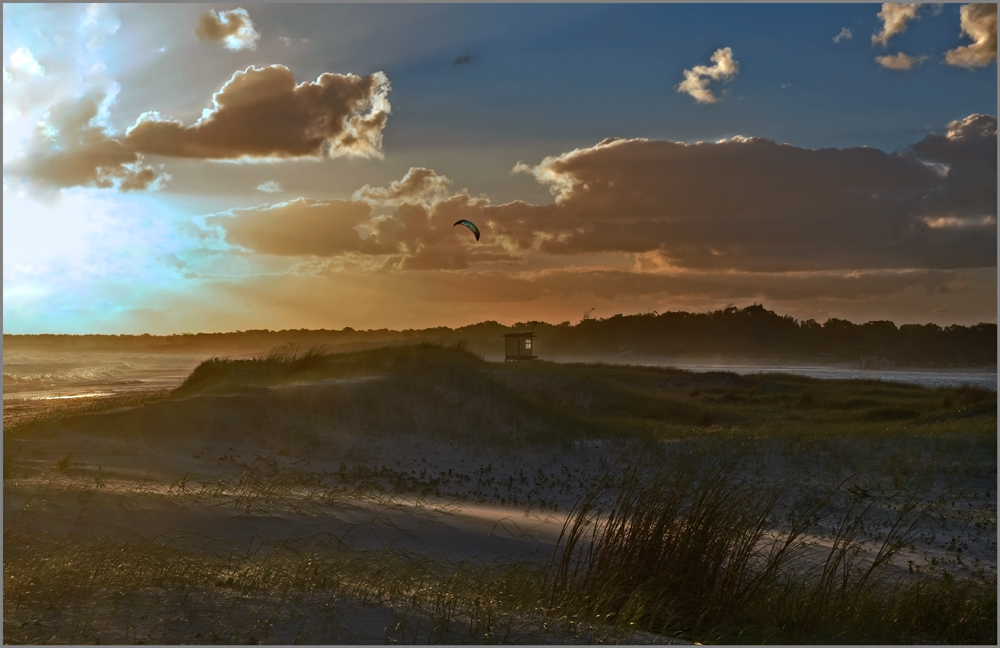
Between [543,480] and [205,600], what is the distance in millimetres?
11398

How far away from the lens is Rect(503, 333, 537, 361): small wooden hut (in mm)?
53406

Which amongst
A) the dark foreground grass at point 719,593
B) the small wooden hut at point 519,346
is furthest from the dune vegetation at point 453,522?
the small wooden hut at point 519,346

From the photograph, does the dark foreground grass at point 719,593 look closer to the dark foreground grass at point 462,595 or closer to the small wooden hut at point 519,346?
the dark foreground grass at point 462,595

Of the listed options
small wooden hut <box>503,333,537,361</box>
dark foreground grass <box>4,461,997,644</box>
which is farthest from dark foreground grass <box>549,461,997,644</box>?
small wooden hut <box>503,333,537,361</box>

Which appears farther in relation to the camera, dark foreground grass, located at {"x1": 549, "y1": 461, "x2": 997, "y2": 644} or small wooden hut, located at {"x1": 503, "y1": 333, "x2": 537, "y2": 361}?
small wooden hut, located at {"x1": 503, "y1": 333, "x2": 537, "y2": 361}

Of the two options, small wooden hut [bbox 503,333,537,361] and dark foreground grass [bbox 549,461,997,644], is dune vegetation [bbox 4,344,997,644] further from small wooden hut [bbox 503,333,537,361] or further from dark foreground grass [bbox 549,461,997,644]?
small wooden hut [bbox 503,333,537,361]

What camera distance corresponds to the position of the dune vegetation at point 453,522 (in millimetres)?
6191

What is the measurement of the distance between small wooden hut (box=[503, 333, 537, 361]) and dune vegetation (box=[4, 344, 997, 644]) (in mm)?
29072

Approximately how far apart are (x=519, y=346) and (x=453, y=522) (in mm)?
43143

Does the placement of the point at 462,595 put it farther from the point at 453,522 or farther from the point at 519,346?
the point at 519,346

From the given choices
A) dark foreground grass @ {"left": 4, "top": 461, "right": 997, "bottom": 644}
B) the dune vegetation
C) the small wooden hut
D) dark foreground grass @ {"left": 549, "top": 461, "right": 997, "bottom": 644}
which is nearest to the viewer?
dark foreground grass @ {"left": 4, "top": 461, "right": 997, "bottom": 644}

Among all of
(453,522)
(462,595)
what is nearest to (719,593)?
(462,595)

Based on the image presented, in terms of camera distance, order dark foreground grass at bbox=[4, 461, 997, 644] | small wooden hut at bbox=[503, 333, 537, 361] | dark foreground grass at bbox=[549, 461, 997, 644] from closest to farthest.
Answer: dark foreground grass at bbox=[4, 461, 997, 644]
dark foreground grass at bbox=[549, 461, 997, 644]
small wooden hut at bbox=[503, 333, 537, 361]

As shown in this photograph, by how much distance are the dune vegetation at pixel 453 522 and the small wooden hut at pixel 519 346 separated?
29072 millimetres
